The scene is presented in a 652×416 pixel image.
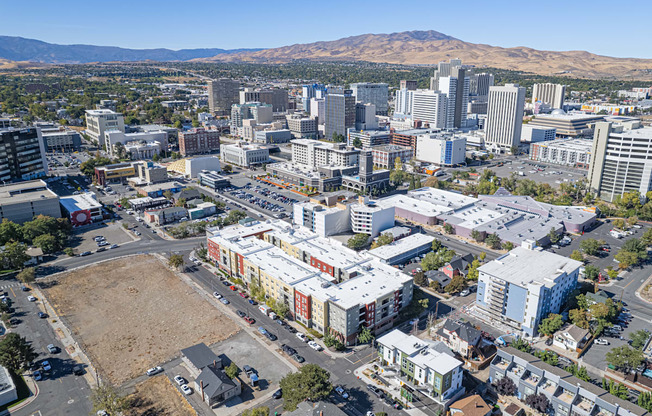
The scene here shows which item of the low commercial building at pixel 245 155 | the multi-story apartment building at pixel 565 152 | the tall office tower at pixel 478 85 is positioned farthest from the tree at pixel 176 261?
the tall office tower at pixel 478 85

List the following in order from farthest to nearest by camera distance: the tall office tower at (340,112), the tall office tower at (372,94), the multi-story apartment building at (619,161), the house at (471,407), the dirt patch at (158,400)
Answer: the tall office tower at (372,94) < the tall office tower at (340,112) < the multi-story apartment building at (619,161) < the dirt patch at (158,400) < the house at (471,407)

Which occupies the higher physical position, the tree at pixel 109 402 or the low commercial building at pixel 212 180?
the low commercial building at pixel 212 180

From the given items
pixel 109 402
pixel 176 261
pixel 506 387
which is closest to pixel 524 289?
pixel 506 387

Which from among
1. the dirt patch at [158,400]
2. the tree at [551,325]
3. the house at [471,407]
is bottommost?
the dirt patch at [158,400]

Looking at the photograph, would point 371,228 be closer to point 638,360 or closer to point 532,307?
point 532,307

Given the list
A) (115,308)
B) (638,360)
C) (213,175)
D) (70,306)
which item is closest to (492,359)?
(638,360)

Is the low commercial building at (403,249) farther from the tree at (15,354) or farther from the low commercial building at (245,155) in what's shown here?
the low commercial building at (245,155)
